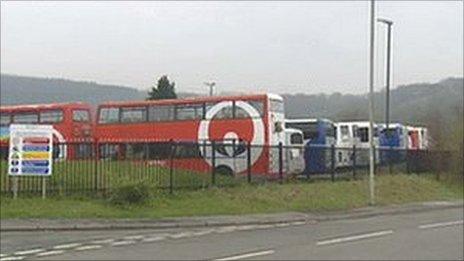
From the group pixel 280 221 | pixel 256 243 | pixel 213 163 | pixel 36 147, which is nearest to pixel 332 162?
pixel 213 163

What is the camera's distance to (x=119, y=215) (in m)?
23.8

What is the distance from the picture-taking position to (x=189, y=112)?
37625 mm

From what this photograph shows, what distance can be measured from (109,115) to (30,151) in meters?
15.3

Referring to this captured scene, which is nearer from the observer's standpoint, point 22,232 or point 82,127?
point 22,232

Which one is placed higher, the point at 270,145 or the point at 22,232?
the point at 270,145

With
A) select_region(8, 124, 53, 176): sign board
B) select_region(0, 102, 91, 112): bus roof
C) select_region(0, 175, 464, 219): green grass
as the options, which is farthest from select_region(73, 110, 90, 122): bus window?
select_region(8, 124, 53, 176): sign board

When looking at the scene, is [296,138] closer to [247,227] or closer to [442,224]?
[442,224]

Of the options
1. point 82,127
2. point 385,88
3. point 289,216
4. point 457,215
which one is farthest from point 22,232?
point 385,88

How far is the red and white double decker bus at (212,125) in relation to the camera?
1254 inches

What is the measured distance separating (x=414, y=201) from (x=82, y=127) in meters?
15.6

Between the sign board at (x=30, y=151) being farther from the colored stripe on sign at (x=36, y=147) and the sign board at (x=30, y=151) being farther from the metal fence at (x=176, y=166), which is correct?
the metal fence at (x=176, y=166)

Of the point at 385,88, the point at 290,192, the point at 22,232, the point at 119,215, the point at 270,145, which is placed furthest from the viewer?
the point at 385,88

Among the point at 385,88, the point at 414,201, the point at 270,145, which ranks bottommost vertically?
the point at 414,201

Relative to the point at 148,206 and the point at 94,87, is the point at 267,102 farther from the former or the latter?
the point at 94,87
